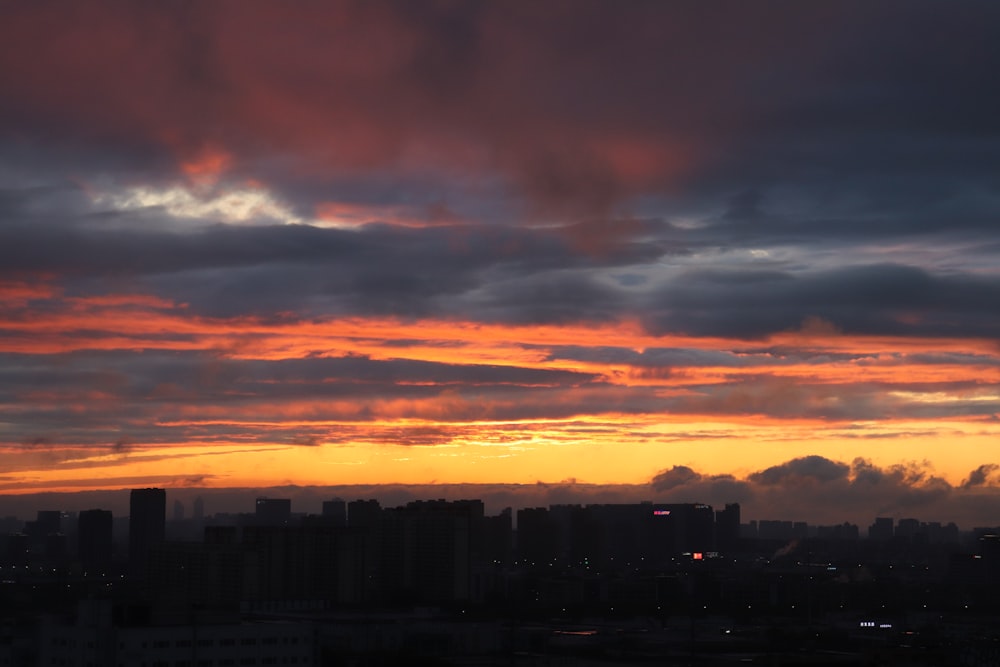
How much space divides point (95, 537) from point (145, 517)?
7.42 meters

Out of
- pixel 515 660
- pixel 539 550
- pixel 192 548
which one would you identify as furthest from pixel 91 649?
pixel 539 550

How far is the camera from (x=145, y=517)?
17000 cm

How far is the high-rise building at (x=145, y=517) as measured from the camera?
16850 cm

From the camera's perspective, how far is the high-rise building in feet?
553

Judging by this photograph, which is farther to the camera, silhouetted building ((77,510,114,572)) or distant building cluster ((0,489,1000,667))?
silhouetted building ((77,510,114,572))

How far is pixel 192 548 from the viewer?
118 m

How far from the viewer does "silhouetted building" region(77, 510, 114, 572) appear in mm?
169125

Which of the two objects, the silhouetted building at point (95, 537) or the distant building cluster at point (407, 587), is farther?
the silhouetted building at point (95, 537)

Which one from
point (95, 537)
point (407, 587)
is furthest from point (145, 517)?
point (407, 587)

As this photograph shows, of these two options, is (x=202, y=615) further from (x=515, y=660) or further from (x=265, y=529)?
(x=265, y=529)

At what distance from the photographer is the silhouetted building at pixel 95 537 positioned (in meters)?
169

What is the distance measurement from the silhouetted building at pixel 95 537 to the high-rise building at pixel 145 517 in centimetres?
365

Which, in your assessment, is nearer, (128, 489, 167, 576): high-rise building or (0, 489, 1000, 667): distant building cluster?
(0, 489, 1000, 667): distant building cluster

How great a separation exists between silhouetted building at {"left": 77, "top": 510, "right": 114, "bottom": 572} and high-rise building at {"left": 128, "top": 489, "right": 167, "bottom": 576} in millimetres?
3654
